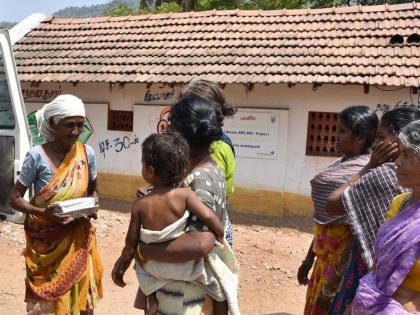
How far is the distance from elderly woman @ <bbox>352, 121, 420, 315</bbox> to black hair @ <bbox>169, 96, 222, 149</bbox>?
0.78 m

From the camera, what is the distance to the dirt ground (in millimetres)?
4387

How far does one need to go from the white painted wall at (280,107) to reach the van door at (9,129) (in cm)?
432

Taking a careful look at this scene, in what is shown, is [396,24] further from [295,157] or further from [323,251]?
[323,251]

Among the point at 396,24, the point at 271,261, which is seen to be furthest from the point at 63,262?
the point at 396,24

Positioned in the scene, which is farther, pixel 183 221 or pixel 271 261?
pixel 271 261

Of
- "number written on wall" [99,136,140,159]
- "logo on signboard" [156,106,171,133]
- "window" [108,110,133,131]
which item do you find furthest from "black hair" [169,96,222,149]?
"window" [108,110,133,131]

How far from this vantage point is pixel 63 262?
279cm

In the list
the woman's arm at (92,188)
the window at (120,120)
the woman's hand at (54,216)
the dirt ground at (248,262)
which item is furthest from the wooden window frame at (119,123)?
the woman's hand at (54,216)

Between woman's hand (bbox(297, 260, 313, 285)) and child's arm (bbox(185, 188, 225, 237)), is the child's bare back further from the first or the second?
woman's hand (bbox(297, 260, 313, 285))

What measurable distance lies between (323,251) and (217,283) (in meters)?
0.78

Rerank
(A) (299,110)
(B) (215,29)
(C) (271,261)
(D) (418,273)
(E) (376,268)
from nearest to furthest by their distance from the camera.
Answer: (D) (418,273) → (E) (376,268) → (C) (271,261) → (A) (299,110) → (B) (215,29)

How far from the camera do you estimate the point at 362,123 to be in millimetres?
2340

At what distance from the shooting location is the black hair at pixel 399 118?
204 centimetres

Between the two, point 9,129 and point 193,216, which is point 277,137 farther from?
point 193,216
